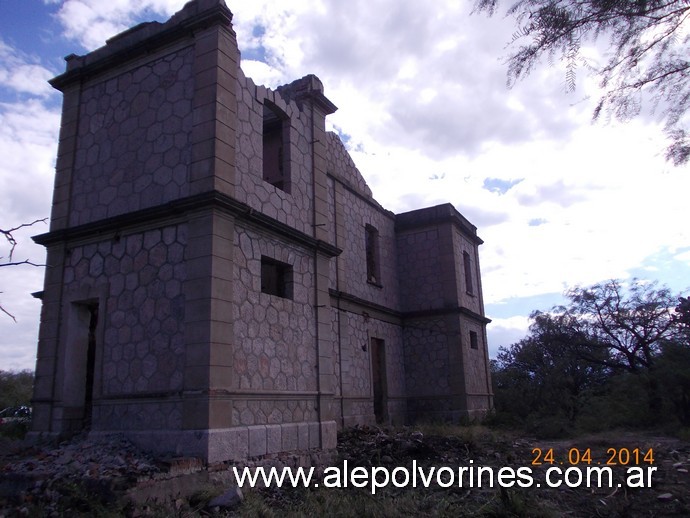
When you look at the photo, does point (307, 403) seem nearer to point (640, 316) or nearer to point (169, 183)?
point (169, 183)

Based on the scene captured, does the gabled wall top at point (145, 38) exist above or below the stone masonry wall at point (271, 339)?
above

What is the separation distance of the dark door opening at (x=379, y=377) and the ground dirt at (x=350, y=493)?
5507 millimetres

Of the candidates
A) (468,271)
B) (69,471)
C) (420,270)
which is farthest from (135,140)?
(468,271)

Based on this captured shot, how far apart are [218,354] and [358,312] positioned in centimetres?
746

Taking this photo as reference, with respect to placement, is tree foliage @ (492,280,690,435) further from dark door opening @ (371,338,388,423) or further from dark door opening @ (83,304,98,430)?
dark door opening @ (83,304,98,430)

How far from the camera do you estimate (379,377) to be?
16.4 meters

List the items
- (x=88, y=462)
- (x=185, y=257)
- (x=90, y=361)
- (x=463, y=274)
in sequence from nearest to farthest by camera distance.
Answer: (x=88, y=462) → (x=185, y=257) → (x=90, y=361) → (x=463, y=274)

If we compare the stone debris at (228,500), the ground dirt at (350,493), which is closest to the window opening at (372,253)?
the ground dirt at (350,493)

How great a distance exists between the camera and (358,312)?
15.4 m

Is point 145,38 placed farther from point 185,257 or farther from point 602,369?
point 602,369

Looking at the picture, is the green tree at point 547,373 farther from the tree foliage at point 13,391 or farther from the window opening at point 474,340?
the tree foliage at point 13,391

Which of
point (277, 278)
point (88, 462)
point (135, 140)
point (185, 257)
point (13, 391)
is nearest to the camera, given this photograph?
point (88, 462)

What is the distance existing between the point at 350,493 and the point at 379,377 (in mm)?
8111

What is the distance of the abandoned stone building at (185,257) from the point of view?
27.7 feet
